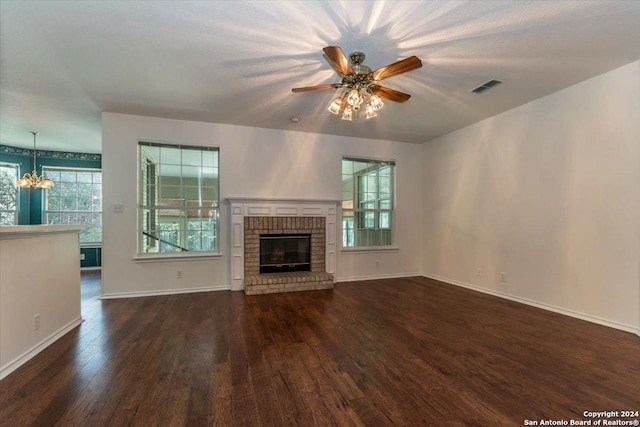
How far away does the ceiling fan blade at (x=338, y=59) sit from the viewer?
80.2 inches

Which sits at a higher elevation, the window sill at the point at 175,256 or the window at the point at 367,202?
the window at the point at 367,202

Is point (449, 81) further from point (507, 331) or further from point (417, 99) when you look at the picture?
point (507, 331)

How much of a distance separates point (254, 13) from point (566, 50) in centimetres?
286

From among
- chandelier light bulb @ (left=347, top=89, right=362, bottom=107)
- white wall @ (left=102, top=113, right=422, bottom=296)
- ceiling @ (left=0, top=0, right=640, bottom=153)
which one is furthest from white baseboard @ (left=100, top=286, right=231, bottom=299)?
chandelier light bulb @ (left=347, top=89, right=362, bottom=107)

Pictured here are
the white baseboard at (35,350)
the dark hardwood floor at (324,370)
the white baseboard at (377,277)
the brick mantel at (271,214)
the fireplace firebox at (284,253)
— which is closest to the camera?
the dark hardwood floor at (324,370)

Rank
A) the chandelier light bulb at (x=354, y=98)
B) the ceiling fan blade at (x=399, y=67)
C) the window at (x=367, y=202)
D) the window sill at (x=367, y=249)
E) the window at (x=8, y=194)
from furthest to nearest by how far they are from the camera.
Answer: the window at (x=8, y=194), the window at (x=367, y=202), the window sill at (x=367, y=249), the chandelier light bulb at (x=354, y=98), the ceiling fan blade at (x=399, y=67)

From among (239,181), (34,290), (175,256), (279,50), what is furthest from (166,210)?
(279,50)

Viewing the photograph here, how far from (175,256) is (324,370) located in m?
3.26

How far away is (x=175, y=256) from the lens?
4.33 m

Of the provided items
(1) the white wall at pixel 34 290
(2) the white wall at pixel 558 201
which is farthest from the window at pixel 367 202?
(1) the white wall at pixel 34 290

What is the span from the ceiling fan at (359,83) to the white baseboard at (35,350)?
310 centimetres

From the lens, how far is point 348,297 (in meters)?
4.09

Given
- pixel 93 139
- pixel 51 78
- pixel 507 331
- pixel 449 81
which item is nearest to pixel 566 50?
pixel 449 81

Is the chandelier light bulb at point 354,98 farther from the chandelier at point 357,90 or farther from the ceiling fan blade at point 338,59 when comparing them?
the ceiling fan blade at point 338,59
